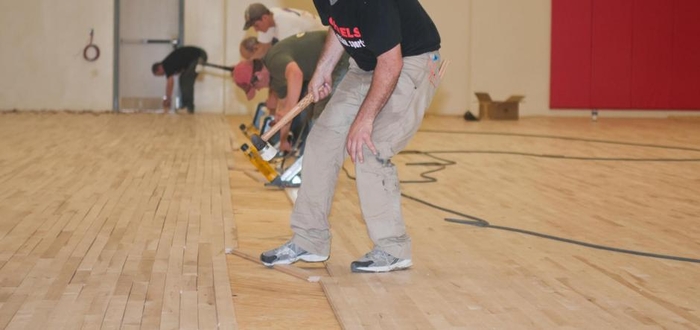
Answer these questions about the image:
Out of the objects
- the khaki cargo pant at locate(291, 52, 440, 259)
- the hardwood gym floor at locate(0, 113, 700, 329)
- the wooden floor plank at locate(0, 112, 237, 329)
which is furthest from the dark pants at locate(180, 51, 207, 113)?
the khaki cargo pant at locate(291, 52, 440, 259)

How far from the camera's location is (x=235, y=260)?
162 inches

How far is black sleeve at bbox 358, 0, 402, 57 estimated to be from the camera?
3.44 metres

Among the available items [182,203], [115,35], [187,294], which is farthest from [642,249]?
[115,35]

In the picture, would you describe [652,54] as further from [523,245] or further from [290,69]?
[523,245]

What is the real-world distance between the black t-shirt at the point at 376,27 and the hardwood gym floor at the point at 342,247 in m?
0.83

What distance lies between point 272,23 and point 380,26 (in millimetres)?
4818

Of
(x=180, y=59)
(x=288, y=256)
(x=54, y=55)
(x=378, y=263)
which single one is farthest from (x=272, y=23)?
(x=54, y=55)

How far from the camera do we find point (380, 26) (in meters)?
3.44

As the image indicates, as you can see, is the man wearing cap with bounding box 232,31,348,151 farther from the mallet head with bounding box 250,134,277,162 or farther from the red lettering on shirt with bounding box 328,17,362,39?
the red lettering on shirt with bounding box 328,17,362,39

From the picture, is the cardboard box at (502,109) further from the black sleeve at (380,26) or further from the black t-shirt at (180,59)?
the black sleeve at (380,26)

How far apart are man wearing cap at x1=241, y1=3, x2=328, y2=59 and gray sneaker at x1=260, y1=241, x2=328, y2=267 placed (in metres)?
4.17

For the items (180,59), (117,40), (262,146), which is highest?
(117,40)

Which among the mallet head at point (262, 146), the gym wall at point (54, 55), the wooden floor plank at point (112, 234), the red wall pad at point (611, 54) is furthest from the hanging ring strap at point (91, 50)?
the mallet head at point (262, 146)

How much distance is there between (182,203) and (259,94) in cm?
976
